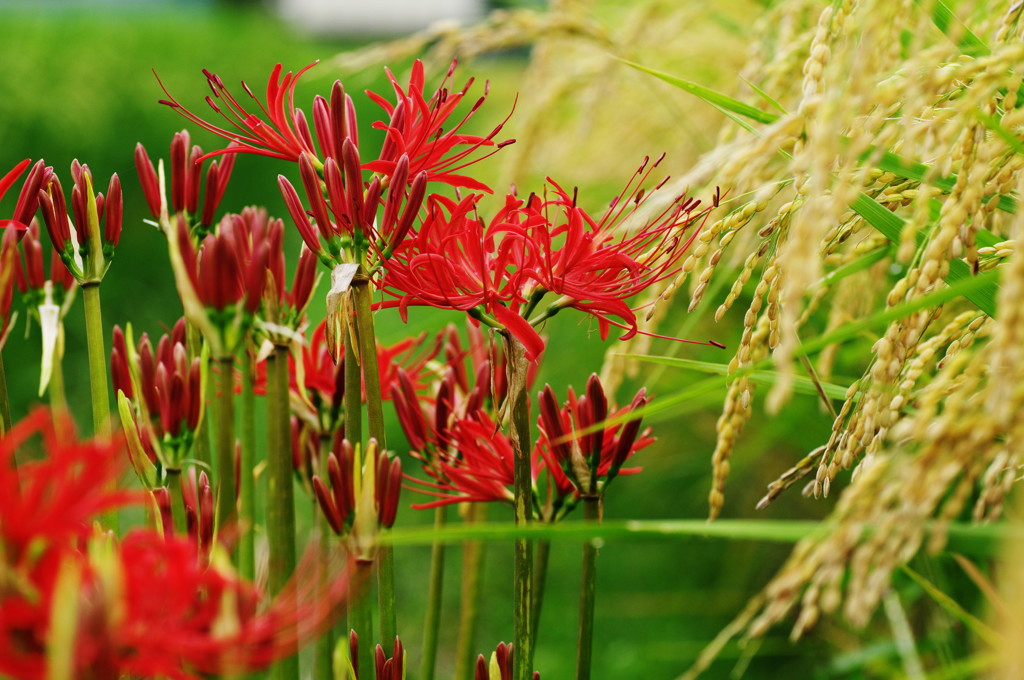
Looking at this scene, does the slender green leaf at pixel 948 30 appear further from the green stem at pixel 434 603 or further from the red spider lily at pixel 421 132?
the green stem at pixel 434 603

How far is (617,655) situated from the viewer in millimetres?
1584

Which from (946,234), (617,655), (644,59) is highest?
(644,59)

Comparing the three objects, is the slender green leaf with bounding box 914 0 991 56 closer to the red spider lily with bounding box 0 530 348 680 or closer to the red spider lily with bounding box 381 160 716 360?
the red spider lily with bounding box 381 160 716 360

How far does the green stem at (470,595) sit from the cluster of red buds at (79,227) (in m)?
0.28

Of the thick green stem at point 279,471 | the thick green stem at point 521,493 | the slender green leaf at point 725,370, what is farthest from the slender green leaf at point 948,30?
the thick green stem at point 279,471

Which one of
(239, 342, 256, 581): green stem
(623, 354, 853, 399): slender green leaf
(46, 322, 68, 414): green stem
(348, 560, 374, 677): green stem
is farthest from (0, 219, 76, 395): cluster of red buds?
(623, 354, 853, 399): slender green leaf

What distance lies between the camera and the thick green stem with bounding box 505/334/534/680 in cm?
51

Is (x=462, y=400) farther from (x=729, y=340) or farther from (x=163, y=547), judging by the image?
(x=729, y=340)

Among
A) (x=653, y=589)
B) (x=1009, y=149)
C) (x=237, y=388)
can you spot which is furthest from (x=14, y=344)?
(x=1009, y=149)

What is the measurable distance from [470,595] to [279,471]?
172 millimetres

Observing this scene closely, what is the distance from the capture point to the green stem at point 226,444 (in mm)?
451

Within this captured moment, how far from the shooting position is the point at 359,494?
0.48 meters

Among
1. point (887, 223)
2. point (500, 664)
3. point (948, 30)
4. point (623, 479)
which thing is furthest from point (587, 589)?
point (623, 479)

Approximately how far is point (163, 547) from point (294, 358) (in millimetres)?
260
